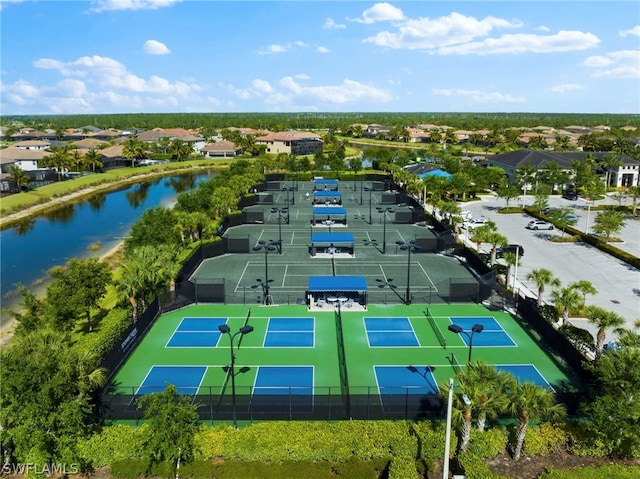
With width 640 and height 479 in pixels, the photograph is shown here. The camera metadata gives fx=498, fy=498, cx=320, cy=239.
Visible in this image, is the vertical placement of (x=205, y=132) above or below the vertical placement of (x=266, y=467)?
above

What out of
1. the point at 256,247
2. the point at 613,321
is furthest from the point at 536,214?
the point at 613,321

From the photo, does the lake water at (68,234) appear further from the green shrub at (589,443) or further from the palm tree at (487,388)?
the green shrub at (589,443)

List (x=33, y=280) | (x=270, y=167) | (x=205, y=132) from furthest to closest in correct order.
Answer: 1. (x=205, y=132)
2. (x=270, y=167)
3. (x=33, y=280)

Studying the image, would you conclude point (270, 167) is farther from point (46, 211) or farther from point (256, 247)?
point (256, 247)

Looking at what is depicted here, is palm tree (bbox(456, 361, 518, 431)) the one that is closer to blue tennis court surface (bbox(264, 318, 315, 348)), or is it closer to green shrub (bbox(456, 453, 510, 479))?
green shrub (bbox(456, 453, 510, 479))

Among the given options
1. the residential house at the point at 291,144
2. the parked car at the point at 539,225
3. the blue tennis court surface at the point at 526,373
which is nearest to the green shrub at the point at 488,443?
the blue tennis court surface at the point at 526,373

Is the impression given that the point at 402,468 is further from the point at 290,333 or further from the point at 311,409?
the point at 290,333

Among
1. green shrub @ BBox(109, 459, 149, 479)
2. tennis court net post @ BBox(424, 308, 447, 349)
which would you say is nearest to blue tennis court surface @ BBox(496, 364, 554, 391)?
tennis court net post @ BBox(424, 308, 447, 349)
